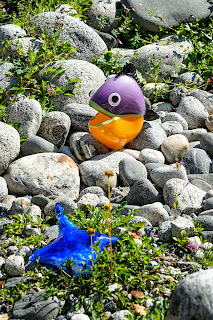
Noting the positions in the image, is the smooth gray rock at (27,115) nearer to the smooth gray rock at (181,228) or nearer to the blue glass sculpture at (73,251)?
the blue glass sculpture at (73,251)

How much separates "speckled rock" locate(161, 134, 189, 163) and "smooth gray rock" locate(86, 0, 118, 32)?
128 inches

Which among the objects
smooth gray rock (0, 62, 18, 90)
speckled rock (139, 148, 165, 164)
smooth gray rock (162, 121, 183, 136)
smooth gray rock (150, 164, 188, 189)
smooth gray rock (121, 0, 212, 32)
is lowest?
speckled rock (139, 148, 165, 164)

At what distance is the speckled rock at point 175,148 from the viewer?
536cm

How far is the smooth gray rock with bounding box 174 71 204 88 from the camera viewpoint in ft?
22.1

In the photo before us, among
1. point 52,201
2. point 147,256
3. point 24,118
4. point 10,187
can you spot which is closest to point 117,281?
point 147,256

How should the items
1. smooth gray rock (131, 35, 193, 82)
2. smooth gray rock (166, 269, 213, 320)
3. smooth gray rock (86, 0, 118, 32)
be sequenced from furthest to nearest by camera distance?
smooth gray rock (86, 0, 118, 32)
smooth gray rock (131, 35, 193, 82)
smooth gray rock (166, 269, 213, 320)

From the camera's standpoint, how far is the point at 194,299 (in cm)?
241

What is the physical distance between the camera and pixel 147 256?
325cm

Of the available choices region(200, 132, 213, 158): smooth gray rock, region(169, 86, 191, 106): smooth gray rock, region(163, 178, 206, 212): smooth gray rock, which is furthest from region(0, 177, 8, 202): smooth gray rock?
region(169, 86, 191, 106): smooth gray rock

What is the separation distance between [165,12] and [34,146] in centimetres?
432

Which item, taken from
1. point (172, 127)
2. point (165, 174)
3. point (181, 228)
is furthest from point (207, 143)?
point (181, 228)

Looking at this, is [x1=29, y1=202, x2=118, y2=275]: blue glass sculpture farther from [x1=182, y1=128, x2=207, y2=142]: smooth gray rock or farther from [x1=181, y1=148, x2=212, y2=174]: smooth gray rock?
[x1=182, y1=128, x2=207, y2=142]: smooth gray rock

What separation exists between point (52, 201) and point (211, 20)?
539 cm

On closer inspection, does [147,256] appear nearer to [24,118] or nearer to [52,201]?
[52,201]
